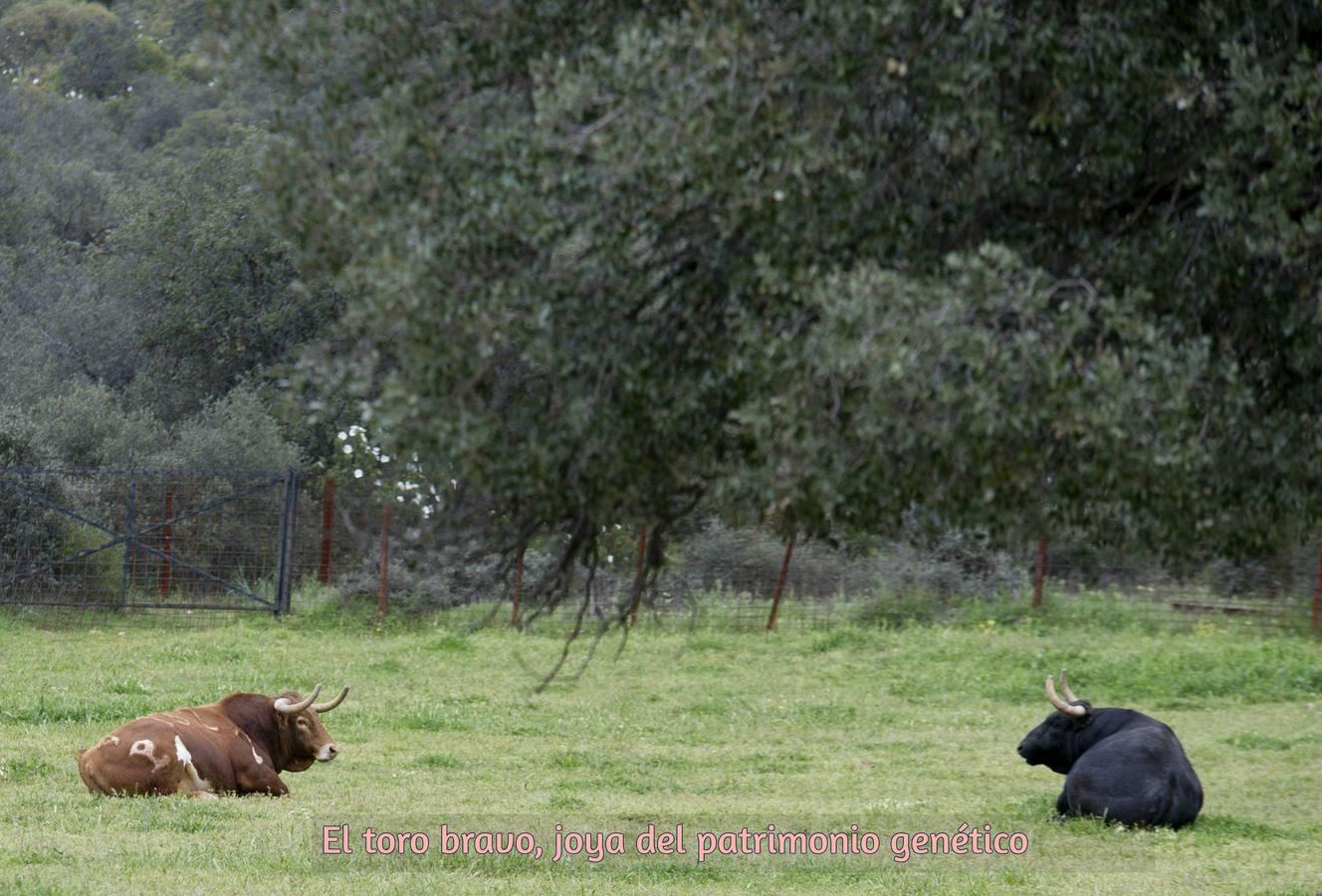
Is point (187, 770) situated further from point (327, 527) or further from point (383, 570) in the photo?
point (327, 527)

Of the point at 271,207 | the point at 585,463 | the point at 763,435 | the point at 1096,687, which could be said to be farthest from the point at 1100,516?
the point at 1096,687

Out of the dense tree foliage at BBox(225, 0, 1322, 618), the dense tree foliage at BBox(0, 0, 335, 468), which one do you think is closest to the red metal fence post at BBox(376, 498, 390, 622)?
the dense tree foliage at BBox(0, 0, 335, 468)

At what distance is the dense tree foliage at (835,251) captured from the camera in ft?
16.8

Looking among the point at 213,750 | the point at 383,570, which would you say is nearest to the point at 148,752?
the point at 213,750

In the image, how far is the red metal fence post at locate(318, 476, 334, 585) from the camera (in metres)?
23.5

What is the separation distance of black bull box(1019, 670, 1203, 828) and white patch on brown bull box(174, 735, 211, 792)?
5621 mm

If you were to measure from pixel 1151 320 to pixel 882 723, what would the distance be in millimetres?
10977

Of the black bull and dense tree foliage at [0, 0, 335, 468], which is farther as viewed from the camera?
dense tree foliage at [0, 0, 335, 468]

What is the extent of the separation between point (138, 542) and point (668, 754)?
42.9 feet

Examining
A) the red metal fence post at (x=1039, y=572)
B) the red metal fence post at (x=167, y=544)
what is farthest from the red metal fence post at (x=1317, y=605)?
the red metal fence post at (x=167, y=544)

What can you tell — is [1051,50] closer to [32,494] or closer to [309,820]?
[309,820]

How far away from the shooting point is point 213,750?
427 inches

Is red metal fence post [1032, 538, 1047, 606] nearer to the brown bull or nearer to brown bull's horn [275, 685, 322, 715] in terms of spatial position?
the brown bull

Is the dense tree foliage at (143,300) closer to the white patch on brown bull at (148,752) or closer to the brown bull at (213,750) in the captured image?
the brown bull at (213,750)
